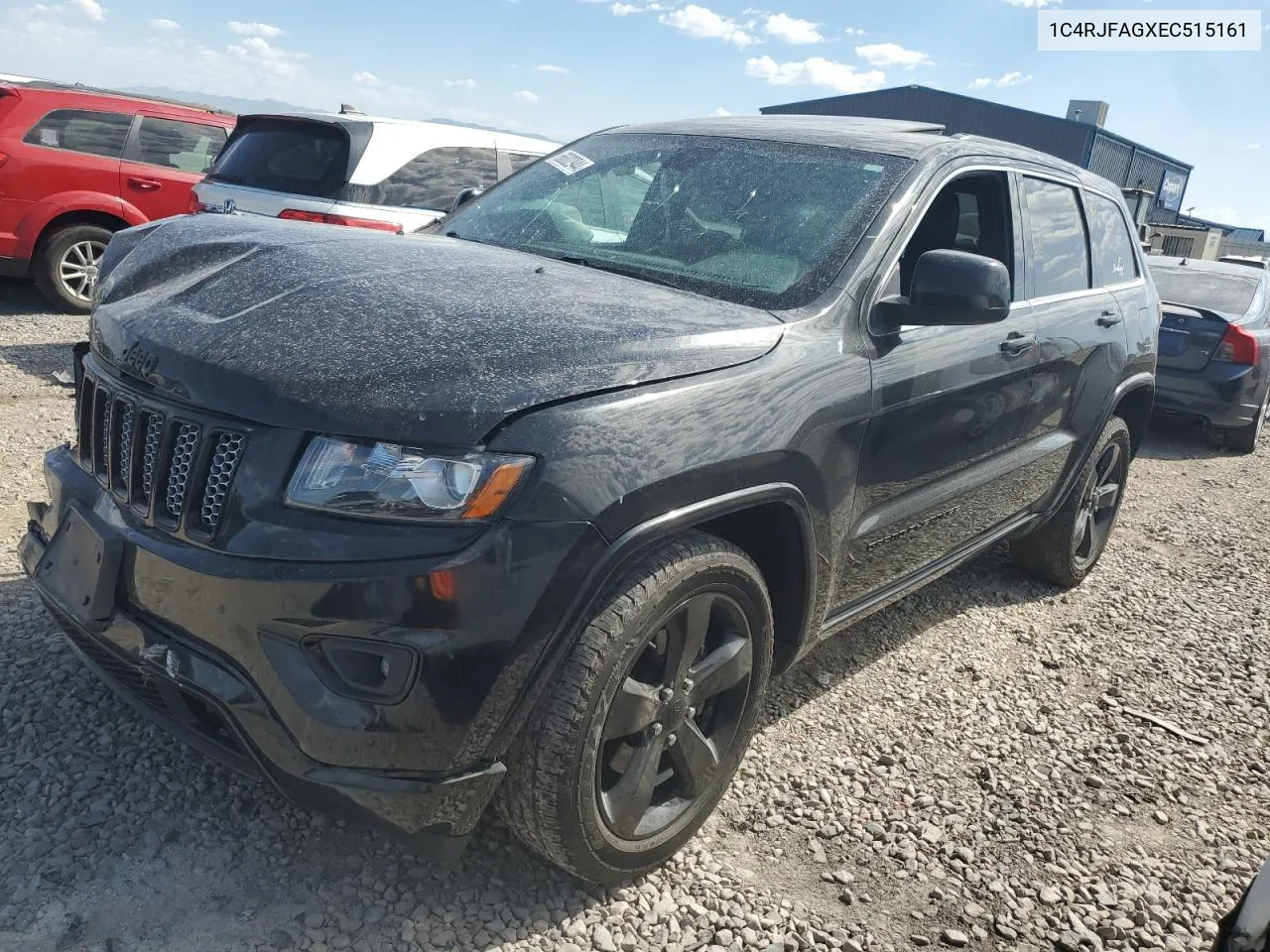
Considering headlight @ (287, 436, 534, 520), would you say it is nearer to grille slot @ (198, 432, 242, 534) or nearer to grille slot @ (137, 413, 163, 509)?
grille slot @ (198, 432, 242, 534)

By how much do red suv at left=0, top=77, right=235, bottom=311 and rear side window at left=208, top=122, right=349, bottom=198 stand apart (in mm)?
1911

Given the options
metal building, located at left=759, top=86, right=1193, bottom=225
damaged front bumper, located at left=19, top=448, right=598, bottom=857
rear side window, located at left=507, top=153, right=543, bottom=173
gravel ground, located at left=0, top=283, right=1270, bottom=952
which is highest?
metal building, located at left=759, top=86, right=1193, bottom=225

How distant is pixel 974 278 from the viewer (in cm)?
277

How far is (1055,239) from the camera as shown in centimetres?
404

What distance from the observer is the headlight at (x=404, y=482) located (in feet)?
6.38

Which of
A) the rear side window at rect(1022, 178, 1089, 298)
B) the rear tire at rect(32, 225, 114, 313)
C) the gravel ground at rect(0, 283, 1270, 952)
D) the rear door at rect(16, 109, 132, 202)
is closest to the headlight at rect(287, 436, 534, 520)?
the gravel ground at rect(0, 283, 1270, 952)

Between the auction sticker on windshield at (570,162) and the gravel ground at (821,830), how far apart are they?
1984 millimetres

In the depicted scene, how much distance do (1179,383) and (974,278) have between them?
267 inches

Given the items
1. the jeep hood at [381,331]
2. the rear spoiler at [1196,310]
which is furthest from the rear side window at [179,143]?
the rear spoiler at [1196,310]

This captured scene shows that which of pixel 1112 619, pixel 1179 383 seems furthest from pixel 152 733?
pixel 1179 383

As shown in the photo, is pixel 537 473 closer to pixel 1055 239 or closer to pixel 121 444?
pixel 121 444

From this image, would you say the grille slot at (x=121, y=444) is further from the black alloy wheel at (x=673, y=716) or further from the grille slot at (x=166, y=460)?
the black alloy wheel at (x=673, y=716)

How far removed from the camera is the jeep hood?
2.01 metres

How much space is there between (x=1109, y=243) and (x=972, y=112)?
125 ft
